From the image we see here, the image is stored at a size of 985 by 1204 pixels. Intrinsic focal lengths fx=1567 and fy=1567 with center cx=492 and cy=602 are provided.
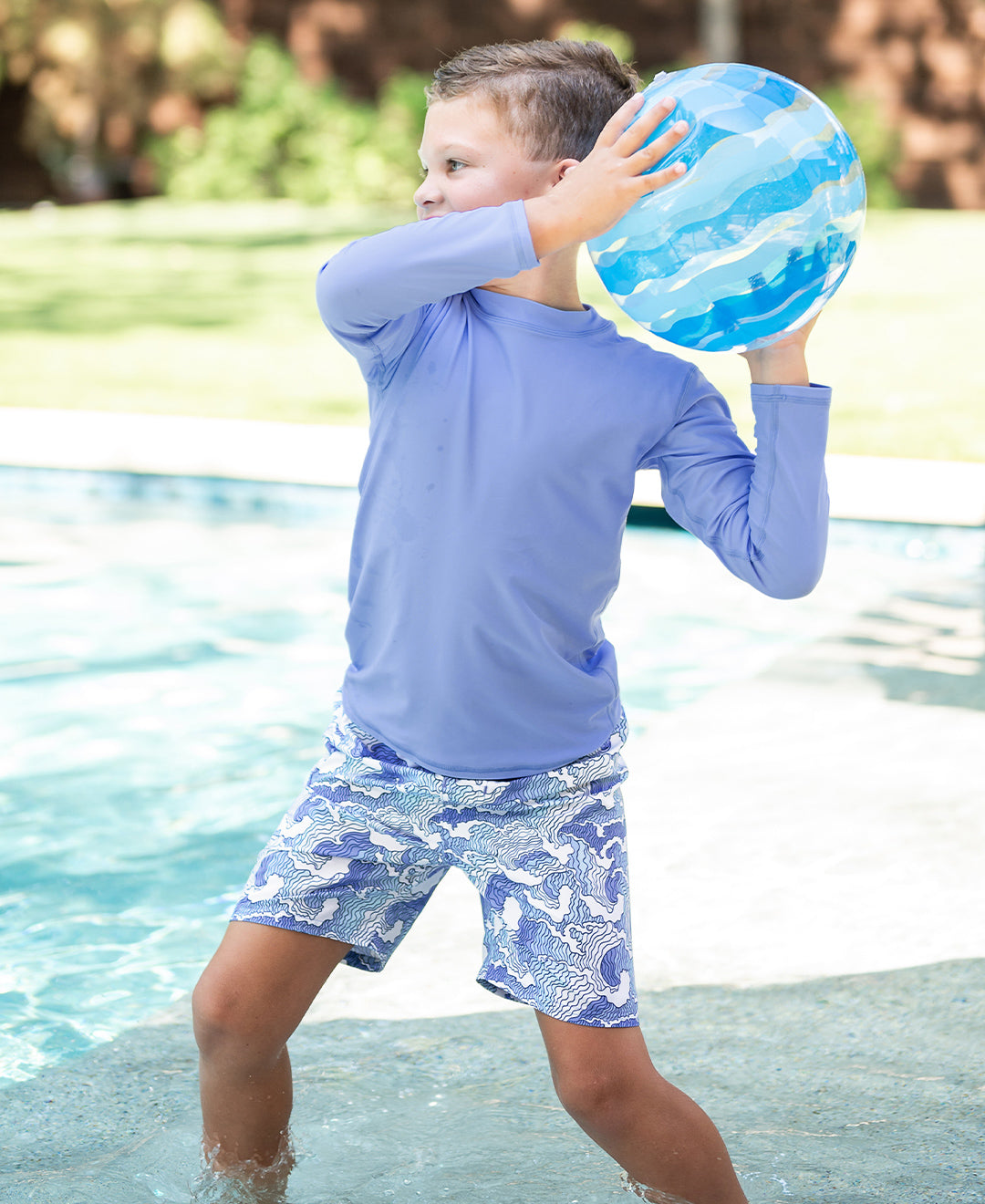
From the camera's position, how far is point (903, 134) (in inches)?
767

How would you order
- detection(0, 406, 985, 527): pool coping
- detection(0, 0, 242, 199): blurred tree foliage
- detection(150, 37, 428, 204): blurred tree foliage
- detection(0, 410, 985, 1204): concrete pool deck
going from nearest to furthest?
1. detection(0, 410, 985, 1204): concrete pool deck
2. detection(0, 406, 985, 527): pool coping
3. detection(150, 37, 428, 204): blurred tree foliage
4. detection(0, 0, 242, 199): blurred tree foliage

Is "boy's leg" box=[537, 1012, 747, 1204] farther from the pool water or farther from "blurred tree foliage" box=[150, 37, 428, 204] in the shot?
"blurred tree foliage" box=[150, 37, 428, 204]

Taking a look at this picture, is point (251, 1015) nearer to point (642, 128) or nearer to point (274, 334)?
point (642, 128)

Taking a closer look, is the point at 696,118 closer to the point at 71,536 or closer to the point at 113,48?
the point at 71,536

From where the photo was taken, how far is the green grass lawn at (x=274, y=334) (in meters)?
8.25

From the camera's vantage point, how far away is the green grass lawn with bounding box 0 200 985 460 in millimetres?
8250

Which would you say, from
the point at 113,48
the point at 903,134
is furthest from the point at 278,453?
the point at 113,48

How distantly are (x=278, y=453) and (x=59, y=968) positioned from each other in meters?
4.18

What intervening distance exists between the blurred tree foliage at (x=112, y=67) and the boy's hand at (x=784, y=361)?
2093cm

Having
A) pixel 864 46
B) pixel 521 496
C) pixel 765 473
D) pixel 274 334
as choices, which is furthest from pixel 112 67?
pixel 765 473

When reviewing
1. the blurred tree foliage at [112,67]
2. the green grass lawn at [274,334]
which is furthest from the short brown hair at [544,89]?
the blurred tree foliage at [112,67]

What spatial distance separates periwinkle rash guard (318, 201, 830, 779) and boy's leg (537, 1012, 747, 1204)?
351mm

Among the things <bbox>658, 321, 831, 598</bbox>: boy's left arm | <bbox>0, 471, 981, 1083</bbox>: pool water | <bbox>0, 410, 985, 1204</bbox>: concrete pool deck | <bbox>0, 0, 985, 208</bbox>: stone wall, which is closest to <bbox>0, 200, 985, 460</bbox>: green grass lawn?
<bbox>0, 471, 981, 1083</bbox>: pool water

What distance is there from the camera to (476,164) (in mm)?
1951
